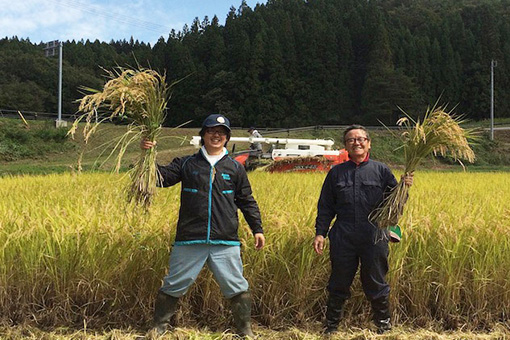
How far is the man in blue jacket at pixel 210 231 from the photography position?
91.6 inches

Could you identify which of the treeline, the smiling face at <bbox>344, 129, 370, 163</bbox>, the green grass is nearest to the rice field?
the green grass

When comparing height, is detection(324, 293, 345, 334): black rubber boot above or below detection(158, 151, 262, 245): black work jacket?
below

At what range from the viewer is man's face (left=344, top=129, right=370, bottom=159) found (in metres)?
2.53

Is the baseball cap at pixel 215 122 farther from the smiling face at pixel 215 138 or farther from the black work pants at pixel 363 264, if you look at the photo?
the black work pants at pixel 363 264

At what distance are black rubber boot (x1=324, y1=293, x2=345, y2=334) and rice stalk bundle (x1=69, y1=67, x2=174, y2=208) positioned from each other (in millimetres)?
1284

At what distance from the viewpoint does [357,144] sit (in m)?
2.53

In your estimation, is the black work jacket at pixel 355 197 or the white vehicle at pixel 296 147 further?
the white vehicle at pixel 296 147

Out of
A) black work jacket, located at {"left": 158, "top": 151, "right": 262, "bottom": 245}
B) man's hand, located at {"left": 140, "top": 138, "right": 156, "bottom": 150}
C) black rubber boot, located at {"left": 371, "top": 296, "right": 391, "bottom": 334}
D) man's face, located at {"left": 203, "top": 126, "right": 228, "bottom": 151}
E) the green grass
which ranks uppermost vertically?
man's face, located at {"left": 203, "top": 126, "right": 228, "bottom": 151}

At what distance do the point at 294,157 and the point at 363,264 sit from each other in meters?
8.55

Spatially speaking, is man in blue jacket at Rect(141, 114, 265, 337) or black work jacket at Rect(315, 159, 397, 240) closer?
man in blue jacket at Rect(141, 114, 265, 337)

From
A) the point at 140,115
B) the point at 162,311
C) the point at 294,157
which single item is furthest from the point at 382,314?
the point at 294,157

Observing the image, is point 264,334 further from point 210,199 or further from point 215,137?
point 215,137

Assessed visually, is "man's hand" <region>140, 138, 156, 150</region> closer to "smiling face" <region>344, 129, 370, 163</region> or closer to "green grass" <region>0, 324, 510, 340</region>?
"green grass" <region>0, 324, 510, 340</region>

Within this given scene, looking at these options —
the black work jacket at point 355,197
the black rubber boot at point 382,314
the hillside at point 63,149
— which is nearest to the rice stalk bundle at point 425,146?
the black work jacket at point 355,197
